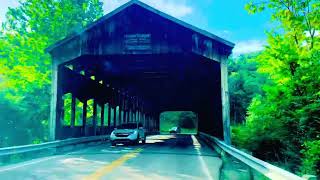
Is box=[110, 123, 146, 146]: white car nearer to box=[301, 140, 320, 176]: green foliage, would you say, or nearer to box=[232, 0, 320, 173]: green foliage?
box=[232, 0, 320, 173]: green foliage

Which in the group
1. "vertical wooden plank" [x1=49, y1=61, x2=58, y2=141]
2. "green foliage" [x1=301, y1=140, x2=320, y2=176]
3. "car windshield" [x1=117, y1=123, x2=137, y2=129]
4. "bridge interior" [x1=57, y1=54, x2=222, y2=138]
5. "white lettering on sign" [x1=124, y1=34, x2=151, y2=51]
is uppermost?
"white lettering on sign" [x1=124, y1=34, x2=151, y2=51]

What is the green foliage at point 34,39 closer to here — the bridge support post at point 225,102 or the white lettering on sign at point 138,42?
the white lettering on sign at point 138,42

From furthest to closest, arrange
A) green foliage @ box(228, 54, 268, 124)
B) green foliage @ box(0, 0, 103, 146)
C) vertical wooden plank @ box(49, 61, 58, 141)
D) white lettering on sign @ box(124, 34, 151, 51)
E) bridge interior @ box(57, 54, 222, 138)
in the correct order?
1. green foliage @ box(228, 54, 268, 124)
2. green foliage @ box(0, 0, 103, 146)
3. bridge interior @ box(57, 54, 222, 138)
4. white lettering on sign @ box(124, 34, 151, 51)
5. vertical wooden plank @ box(49, 61, 58, 141)

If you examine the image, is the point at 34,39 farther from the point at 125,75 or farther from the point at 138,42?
the point at 138,42

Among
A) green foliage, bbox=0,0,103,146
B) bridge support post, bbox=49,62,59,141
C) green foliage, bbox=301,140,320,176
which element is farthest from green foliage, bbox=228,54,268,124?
green foliage, bbox=301,140,320,176

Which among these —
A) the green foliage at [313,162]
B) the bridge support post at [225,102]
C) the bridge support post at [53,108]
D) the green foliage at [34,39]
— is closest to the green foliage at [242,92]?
the green foliage at [34,39]

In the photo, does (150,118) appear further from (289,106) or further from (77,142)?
(289,106)

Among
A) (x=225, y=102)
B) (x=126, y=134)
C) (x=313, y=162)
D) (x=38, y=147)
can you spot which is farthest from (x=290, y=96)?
(x=126, y=134)

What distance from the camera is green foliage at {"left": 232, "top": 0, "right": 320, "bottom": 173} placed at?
10.5 m

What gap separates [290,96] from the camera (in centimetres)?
1204

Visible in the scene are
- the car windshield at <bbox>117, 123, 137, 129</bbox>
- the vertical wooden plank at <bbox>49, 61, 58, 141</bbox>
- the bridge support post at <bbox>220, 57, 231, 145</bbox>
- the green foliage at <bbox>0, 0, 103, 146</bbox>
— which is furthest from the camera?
the green foliage at <bbox>0, 0, 103, 146</bbox>

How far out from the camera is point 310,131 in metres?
10.3

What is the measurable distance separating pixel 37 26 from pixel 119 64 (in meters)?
10.6

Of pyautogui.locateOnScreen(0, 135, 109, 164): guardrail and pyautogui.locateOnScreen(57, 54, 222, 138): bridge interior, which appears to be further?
pyautogui.locateOnScreen(57, 54, 222, 138): bridge interior
